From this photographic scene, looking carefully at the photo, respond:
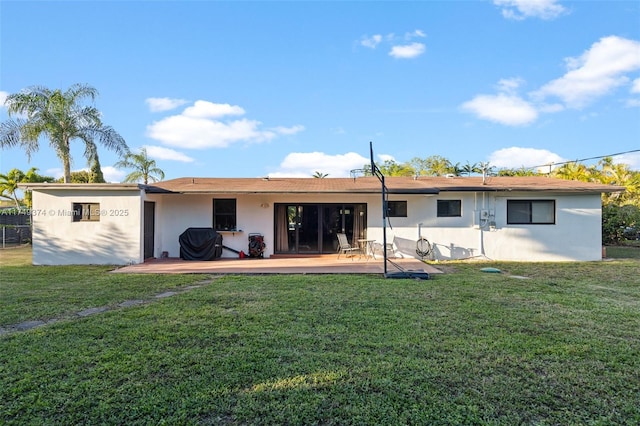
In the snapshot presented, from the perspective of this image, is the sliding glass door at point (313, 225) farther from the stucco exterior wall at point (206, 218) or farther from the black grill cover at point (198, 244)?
the black grill cover at point (198, 244)

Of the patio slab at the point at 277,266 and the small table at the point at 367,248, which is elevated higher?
the small table at the point at 367,248

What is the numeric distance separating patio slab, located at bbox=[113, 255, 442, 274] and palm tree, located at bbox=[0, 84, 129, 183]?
615 centimetres

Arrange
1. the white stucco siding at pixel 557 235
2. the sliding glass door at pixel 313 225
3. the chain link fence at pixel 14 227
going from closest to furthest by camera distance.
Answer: the white stucco siding at pixel 557 235
the sliding glass door at pixel 313 225
the chain link fence at pixel 14 227

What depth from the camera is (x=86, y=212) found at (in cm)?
1216

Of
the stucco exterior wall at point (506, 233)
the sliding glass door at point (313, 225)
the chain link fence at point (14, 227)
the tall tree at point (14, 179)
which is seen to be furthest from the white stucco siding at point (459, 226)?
the tall tree at point (14, 179)

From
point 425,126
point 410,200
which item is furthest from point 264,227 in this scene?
point 425,126

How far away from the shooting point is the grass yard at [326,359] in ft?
9.47

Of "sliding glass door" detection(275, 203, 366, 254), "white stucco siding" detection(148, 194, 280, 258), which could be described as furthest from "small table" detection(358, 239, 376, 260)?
"white stucco siding" detection(148, 194, 280, 258)

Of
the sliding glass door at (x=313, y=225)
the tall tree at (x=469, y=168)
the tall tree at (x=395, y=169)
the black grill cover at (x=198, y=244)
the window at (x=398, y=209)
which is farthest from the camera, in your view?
the tall tree at (x=395, y=169)

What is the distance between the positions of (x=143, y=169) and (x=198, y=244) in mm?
12533

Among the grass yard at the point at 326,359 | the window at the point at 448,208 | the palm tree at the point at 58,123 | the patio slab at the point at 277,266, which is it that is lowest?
the patio slab at the point at 277,266

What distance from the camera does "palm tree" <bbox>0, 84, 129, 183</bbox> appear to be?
14.0 m

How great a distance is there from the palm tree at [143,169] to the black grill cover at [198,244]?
1183 cm

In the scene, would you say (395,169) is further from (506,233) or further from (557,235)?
(557,235)
